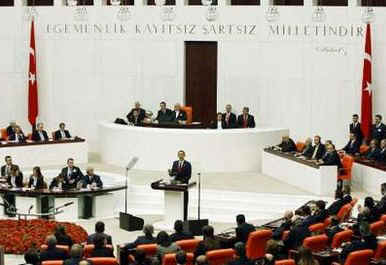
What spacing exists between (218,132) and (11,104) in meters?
8.00

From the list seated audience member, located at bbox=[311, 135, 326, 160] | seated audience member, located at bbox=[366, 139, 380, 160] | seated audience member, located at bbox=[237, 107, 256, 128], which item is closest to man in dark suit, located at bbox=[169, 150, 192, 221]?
seated audience member, located at bbox=[311, 135, 326, 160]

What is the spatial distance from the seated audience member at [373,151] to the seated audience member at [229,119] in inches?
176

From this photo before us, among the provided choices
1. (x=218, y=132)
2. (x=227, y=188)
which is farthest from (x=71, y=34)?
(x=227, y=188)

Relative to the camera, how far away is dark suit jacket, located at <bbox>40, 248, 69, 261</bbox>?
Answer: 16.0 metres

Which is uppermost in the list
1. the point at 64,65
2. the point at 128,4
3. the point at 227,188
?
the point at 128,4

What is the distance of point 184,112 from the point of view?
28.8m

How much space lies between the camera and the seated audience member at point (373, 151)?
977 inches

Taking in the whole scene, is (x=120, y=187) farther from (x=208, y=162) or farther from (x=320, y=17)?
(x=320, y=17)

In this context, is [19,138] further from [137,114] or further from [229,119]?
[229,119]

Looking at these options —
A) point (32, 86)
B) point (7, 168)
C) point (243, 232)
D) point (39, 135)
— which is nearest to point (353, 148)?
point (7, 168)

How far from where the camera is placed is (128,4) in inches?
1233

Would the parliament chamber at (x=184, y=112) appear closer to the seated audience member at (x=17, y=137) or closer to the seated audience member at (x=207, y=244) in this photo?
the seated audience member at (x=17, y=137)

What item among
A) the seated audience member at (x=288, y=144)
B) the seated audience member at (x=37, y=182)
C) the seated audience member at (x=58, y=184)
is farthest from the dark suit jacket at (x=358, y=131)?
the seated audience member at (x=37, y=182)

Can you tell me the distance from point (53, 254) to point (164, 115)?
1311 centimetres
